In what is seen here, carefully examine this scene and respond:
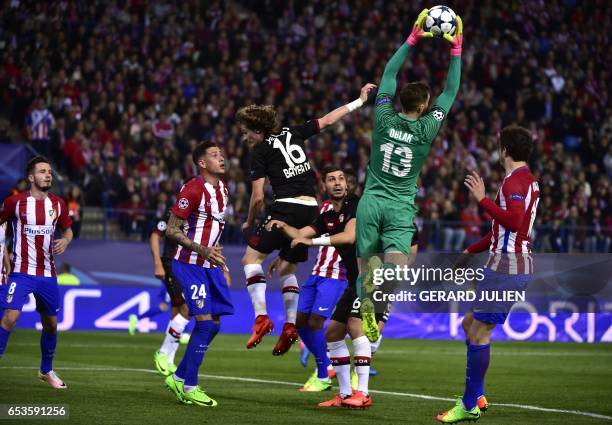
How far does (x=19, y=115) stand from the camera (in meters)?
24.7

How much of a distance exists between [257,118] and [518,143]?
287 cm

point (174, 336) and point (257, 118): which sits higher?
point (257, 118)

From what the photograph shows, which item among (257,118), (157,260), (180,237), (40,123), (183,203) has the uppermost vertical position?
(40,123)

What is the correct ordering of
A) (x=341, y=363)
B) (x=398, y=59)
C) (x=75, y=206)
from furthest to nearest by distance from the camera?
1. (x=75, y=206)
2. (x=341, y=363)
3. (x=398, y=59)

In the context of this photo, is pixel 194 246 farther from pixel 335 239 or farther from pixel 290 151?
pixel 290 151

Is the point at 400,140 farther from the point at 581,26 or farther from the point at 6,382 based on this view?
the point at 581,26

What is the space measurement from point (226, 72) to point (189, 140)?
3.39m

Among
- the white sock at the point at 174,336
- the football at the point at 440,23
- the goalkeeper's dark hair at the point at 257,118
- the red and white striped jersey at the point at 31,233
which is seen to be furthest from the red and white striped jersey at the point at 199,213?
the white sock at the point at 174,336

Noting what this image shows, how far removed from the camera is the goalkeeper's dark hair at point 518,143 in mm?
9227

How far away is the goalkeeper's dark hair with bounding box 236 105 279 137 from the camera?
1091 centimetres

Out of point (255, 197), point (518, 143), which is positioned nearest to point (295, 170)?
point (255, 197)

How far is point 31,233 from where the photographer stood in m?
11.6

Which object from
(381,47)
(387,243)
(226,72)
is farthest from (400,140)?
(381,47)

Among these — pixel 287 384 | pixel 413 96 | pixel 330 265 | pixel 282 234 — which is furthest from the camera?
pixel 287 384
